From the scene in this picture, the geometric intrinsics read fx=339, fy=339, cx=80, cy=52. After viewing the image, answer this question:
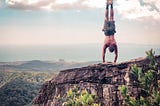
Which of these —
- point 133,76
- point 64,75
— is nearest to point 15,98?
point 64,75

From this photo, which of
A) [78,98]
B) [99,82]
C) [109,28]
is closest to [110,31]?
[109,28]

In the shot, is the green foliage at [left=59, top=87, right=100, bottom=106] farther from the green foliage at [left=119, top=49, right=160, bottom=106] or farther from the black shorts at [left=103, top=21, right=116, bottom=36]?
the black shorts at [left=103, top=21, right=116, bottom=36]

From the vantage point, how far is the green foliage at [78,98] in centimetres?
4762

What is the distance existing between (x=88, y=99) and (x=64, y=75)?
1644 cm

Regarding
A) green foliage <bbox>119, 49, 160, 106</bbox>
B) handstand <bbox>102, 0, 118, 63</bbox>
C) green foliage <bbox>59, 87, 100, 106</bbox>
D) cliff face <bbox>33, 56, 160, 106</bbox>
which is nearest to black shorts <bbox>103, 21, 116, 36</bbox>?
handstand <bbox>102, 0, 118, 63</bbox>

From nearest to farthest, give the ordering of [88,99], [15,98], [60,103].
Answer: [88,99] < [60,103] < [15,98]

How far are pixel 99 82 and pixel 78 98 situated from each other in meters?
5.88

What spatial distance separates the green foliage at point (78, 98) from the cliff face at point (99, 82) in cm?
151

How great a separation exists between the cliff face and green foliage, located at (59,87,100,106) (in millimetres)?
1506

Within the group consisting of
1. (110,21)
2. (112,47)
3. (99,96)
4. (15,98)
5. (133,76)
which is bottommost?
(15,98)

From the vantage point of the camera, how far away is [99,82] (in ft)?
188

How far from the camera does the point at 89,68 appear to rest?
59.6 metres

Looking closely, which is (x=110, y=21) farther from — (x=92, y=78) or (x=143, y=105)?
(x=143, y=105)

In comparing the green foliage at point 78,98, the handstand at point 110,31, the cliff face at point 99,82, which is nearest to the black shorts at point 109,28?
the handstand at point 110,31
